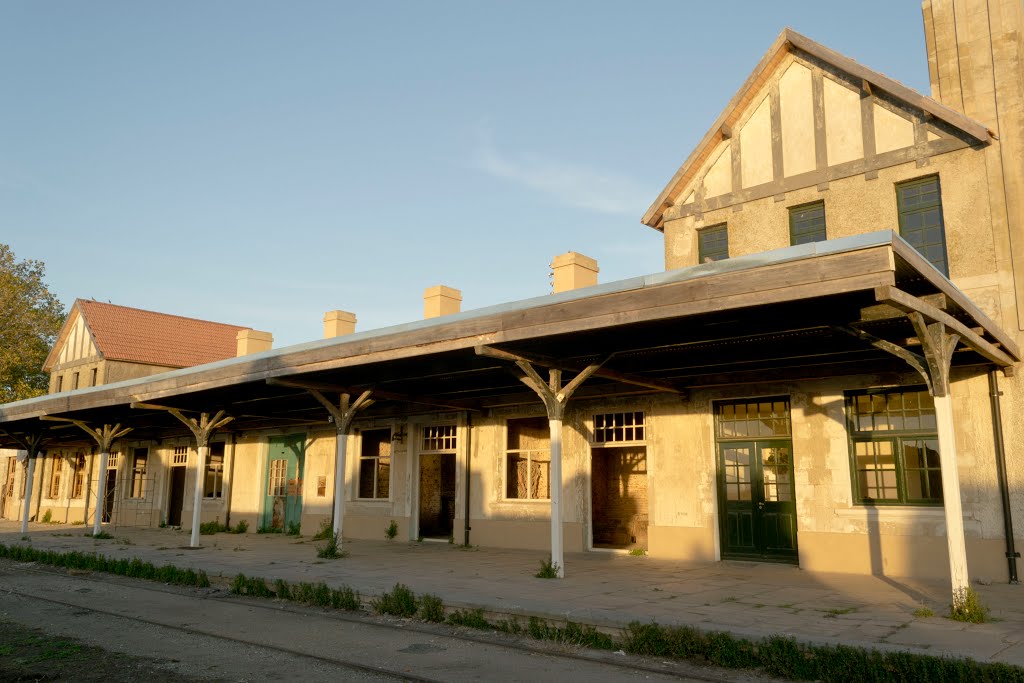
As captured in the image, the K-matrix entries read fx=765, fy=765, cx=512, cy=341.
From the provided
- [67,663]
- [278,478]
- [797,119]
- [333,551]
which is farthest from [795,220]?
[278,478]

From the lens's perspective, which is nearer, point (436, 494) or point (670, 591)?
point (670, 591)

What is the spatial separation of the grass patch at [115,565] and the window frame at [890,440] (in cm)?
914

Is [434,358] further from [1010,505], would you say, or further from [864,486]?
[1010,505]

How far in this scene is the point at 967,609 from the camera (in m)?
6.81

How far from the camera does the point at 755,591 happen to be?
8648 mm

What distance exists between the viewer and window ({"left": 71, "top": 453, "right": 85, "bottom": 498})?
26219 millimetres

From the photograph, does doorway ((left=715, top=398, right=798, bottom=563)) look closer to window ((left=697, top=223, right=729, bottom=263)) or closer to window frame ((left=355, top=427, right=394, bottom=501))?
window ((left=697, top=223, right=729, bottom=263))

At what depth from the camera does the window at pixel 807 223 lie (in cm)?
1164

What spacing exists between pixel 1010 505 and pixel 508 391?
26.0 ft

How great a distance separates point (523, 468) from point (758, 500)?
191 inches

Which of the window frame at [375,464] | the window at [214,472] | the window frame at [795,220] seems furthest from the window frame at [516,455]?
the window at [214,472]

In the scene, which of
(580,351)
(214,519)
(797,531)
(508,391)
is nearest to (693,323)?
(580,351)

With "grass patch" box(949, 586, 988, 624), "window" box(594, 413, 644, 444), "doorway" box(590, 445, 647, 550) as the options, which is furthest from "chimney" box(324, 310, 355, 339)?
"grass patch" box(949, 586, 988, 624)

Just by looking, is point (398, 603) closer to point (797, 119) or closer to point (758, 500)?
point (758, 500)
